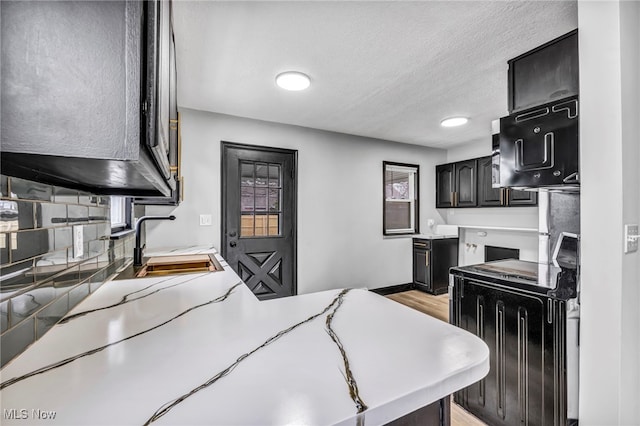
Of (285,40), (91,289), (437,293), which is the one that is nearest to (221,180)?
(285,40)

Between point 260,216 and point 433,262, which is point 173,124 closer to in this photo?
point 260,216

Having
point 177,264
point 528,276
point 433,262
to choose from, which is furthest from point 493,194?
point 177,264

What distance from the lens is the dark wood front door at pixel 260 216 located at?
3.15 metres

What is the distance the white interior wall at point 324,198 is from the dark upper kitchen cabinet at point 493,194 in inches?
32.2

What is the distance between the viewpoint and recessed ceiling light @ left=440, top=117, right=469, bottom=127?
127 inches

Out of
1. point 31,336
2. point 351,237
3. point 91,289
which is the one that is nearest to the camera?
point 31,336

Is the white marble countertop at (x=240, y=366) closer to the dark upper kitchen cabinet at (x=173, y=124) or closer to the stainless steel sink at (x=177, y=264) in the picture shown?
the dark upper kitchen cabinet at (x=173, y=124)

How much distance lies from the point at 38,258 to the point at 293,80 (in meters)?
2.01

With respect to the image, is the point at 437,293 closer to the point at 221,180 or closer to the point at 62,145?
the point at 221,180

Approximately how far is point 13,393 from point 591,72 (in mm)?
2249

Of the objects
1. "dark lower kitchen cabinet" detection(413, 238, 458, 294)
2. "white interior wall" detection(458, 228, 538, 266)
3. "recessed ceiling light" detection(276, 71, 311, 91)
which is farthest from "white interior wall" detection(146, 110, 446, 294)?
"recessed ceiling light" detection(276, 71, 311, 91)

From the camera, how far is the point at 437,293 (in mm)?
4160

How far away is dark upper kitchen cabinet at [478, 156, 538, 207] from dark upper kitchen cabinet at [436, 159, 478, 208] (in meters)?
0.09

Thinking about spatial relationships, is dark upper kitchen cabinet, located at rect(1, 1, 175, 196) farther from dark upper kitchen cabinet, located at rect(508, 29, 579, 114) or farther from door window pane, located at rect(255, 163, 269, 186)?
door window pane, located at rect(255, 163, 269, 186)
